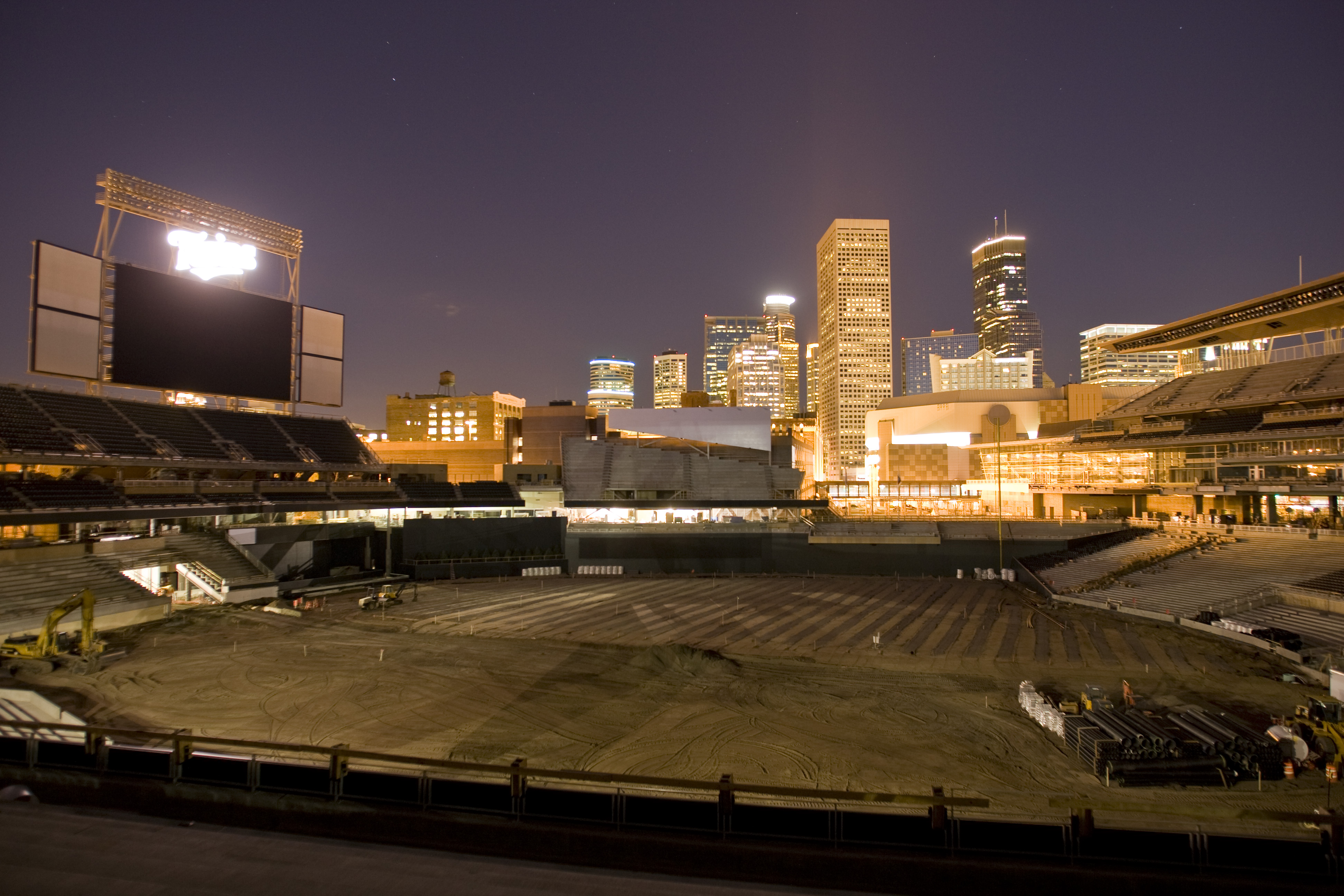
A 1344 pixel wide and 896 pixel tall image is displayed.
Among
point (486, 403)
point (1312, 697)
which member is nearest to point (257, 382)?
point (1312, 697)

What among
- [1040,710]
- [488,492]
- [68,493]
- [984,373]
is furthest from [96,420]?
[984,373]

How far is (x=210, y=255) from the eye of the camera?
129ft

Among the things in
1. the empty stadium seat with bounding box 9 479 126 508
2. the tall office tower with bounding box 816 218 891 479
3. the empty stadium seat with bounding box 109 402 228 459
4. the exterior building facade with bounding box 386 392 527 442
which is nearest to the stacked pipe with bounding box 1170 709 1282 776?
the empty stadium seat with bounding box 9 479 126 508

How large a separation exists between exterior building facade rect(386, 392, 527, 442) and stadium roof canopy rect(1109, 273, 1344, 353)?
108 m

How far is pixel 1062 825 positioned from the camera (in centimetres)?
638

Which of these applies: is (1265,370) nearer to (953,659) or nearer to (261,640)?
(953,659)

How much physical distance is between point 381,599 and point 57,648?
37.8ft

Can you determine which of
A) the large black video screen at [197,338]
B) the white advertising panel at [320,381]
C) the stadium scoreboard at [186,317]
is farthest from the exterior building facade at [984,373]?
the large black video screen at [197,338]

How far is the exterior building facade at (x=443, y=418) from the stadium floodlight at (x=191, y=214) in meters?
89.0

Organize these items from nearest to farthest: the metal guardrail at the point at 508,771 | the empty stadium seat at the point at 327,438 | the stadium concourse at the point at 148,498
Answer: the metal guardrail at the point at 508,771, the stadium concourse at the point at 148,498, the empty stadium seat at the point at 327,438

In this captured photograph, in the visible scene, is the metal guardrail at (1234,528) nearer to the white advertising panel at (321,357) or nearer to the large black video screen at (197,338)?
the white advertising panel at (321,357)

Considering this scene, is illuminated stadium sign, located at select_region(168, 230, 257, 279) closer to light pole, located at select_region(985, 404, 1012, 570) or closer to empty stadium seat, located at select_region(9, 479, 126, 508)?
empty stadium seat, located at select_region(9, 479, 126, 508)

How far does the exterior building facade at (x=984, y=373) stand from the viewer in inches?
7101

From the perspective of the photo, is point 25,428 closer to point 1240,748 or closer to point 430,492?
point 430,492
